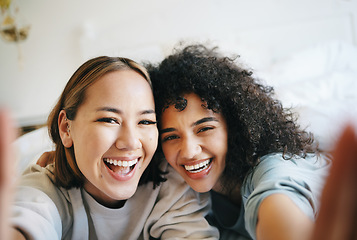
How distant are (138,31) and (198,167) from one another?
215 centimetres

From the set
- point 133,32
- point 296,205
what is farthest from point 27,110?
point 296,205

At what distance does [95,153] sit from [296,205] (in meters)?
0.50

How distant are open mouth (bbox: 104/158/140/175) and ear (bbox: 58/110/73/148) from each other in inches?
5.2

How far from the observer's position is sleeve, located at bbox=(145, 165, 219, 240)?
89 centimetres

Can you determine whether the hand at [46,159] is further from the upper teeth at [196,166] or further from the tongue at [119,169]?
the upper teeth at [196,166]

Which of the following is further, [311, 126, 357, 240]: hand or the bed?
the bed

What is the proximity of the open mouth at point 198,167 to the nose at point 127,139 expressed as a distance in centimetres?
21

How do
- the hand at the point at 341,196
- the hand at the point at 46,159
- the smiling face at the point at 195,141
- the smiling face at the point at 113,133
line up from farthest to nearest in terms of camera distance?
the hand at the point at 46,159 → the smiling face at the point at 195,141 → the smiling face at the point at 113,133 → the hand at the point at 341,196

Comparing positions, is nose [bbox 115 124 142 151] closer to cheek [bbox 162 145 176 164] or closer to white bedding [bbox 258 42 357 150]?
cheek [bbox 162 145 176 164]

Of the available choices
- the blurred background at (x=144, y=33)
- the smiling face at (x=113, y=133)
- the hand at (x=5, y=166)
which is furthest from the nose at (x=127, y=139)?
the blurred background at (x=144, y=33)

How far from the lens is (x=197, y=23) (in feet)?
8.91

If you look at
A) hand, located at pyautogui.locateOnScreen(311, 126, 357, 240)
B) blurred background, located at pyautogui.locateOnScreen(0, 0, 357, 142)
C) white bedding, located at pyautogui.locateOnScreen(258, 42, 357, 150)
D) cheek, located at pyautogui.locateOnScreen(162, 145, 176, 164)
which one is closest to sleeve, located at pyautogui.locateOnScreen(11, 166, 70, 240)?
cheek, located at pyautogui.locateOnScreen(162, 145, 176, 164)

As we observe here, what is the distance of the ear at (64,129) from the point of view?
35.2 inches

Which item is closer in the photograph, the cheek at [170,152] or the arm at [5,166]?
the arm at [5,166]
